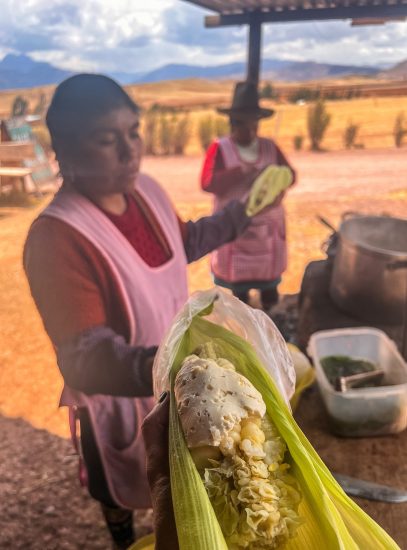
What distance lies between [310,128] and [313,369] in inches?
524

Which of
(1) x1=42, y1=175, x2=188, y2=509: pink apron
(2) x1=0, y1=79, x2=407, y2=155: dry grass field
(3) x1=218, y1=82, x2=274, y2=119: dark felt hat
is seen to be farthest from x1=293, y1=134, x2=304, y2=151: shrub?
(1) x1=42, y1=175, x2=188, y2=509: pink apron

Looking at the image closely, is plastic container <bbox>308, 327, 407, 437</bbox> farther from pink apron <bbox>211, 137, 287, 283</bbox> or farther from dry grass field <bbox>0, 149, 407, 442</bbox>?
dry grass field <bbox>0, 149, 407, 442</bbox>

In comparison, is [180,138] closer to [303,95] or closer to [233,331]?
[303,95]

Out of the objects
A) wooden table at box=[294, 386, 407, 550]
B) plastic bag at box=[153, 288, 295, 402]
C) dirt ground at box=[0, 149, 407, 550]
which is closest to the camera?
plastic bag at box=[153, 288, 295, 402]

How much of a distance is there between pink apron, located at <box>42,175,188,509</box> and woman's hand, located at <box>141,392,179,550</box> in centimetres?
88

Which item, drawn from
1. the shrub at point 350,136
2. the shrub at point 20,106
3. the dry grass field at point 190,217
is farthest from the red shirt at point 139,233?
the shrub at point 350,136

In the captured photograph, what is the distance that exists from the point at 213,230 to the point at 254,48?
2306 mm

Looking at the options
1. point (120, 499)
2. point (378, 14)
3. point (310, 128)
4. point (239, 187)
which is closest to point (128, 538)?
point (120, 499)

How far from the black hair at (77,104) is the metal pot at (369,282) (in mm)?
1332

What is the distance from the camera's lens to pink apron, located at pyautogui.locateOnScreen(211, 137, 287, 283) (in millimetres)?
3500

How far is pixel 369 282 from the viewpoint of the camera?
2.27m

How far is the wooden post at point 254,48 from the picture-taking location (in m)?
3.57

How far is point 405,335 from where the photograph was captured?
190cm

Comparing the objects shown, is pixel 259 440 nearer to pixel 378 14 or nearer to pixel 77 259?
pixel 77 259
